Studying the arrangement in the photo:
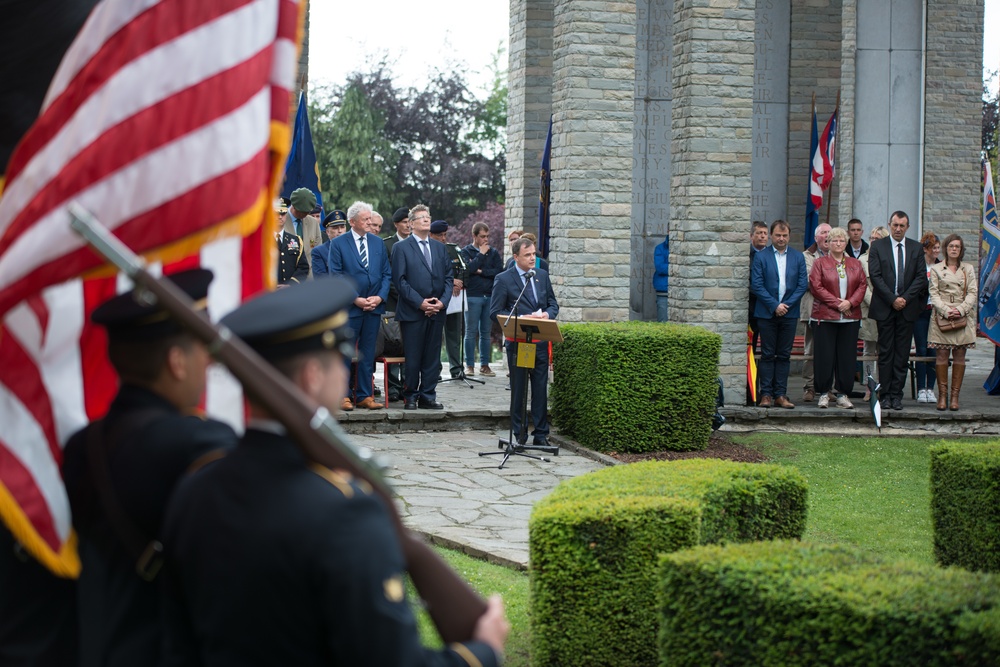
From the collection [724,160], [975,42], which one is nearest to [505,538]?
[724,160]

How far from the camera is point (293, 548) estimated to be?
243 centimetres

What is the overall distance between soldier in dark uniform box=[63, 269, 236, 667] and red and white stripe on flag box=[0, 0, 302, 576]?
8.0 inches

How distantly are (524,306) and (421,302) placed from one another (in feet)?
6.39

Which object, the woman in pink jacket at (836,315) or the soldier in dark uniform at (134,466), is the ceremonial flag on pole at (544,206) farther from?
the soldier in dark uniform at (134,466)

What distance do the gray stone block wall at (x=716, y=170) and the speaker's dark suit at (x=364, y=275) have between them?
12.1 feet

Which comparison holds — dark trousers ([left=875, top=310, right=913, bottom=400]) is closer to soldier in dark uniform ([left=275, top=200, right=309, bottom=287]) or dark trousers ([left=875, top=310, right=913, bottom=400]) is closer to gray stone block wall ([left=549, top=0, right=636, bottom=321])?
gray stone block wall ([left=549, top=0, right=636, bottom=321])

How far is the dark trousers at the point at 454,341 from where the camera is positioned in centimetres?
1789

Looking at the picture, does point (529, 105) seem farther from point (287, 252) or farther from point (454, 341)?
point (287, 252)

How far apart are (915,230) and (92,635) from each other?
18874 millimetres

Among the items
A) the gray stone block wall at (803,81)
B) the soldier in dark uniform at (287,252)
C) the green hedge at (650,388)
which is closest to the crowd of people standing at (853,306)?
the green hedge at (650,388)

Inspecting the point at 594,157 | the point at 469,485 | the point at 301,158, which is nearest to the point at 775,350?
the point at 594,157

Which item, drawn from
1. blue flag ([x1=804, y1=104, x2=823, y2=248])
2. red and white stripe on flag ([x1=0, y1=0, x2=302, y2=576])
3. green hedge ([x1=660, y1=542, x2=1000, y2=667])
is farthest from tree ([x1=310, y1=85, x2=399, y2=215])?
red and white stripe on flag ([x1=0, y1=0, x2=302, y2=576])

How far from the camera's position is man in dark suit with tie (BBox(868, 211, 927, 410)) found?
48.7 ft

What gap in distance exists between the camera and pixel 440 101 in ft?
153
